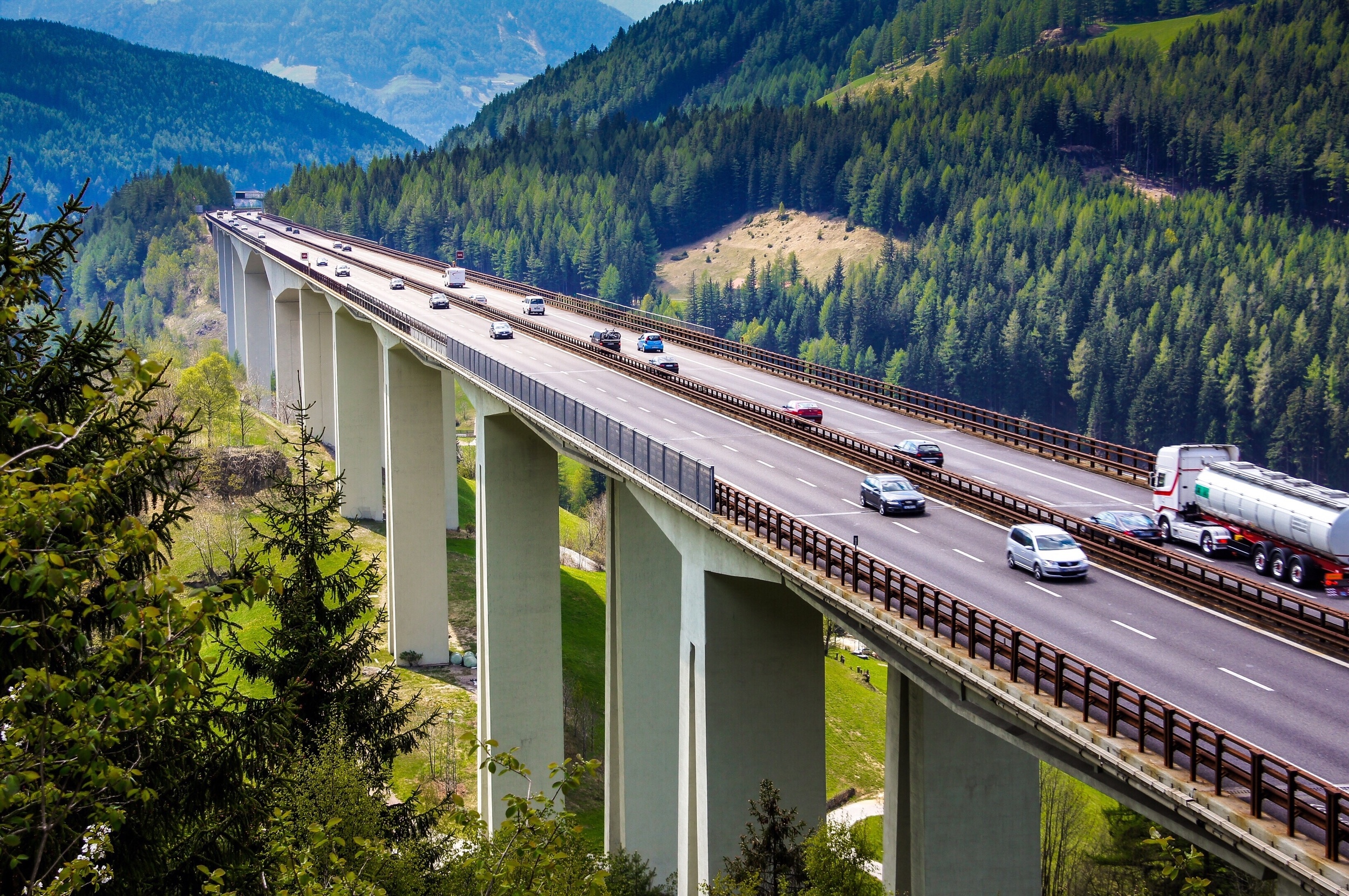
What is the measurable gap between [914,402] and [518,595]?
751 inches

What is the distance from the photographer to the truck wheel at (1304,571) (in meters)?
28.9

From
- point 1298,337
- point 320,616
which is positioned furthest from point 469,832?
point 1298,337

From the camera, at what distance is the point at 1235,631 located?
82.4 feet

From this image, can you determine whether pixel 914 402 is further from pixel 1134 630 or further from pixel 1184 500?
pixel 1134 630

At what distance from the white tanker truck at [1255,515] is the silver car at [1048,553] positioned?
4818mm

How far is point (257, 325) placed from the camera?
155875 millimetres

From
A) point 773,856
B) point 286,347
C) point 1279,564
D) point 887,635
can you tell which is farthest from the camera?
point 286,347

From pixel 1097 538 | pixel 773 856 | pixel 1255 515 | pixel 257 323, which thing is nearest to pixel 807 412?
pixel 1097 538

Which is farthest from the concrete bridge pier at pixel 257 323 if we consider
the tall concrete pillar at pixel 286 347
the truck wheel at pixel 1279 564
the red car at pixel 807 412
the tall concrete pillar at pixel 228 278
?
the truck wheel at pixel 1279 564

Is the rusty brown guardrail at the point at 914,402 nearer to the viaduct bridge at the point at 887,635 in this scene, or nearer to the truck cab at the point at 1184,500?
the viaduct bridge at the point at 887,635

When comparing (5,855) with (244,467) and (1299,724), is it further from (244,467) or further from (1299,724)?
(244,467)

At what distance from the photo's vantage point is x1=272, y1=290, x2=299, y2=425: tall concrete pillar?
128750 mm

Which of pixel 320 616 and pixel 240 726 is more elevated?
pixel 240 726

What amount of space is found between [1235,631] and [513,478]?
36.6 m
